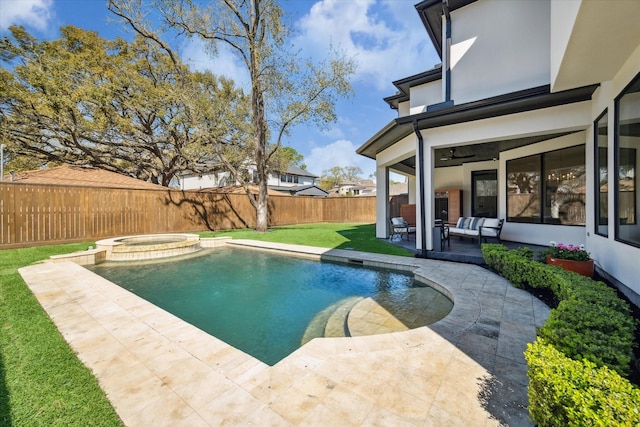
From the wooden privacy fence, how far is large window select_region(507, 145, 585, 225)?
13.8 meters

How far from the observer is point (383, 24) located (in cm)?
1137

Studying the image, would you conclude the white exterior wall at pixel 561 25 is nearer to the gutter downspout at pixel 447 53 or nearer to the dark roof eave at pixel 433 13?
the gutter downspout at pixel 447 53

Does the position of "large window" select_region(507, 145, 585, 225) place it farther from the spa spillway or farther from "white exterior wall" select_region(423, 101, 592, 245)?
the spa spillway

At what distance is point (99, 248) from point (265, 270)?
5687 mm

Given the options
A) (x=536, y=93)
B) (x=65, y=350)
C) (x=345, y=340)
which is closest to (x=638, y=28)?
(x=536, y=93)

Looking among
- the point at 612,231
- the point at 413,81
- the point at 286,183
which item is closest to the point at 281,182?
the point at 286,183

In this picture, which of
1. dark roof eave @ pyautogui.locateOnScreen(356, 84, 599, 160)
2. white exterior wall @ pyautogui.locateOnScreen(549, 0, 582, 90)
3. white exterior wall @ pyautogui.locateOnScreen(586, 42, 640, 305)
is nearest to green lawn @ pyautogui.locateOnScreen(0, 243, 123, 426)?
white exterior wall @ pyautogui.locateOnScreen(549, 0, 582, 90)

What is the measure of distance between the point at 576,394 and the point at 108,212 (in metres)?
14.3

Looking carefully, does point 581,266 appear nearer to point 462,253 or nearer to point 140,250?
point 462,253

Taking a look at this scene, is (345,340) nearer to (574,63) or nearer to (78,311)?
(78,311)

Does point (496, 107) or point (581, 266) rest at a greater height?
point (496, 107)

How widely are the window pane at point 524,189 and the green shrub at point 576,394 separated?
7739mm

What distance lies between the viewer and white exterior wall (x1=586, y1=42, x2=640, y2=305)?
3.41 m

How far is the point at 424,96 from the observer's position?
27.8 feet
